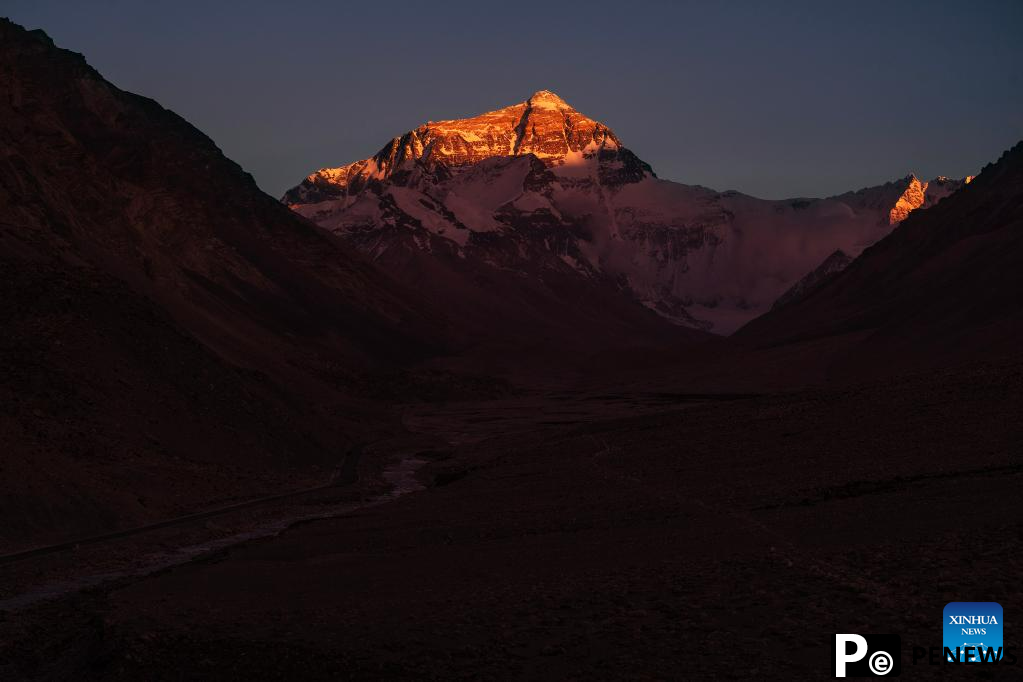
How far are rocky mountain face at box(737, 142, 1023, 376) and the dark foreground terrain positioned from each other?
48206 mm

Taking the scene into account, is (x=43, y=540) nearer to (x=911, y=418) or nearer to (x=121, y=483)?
(x=121, y=483)

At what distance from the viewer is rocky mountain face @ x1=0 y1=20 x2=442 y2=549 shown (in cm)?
4591

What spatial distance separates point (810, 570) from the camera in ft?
74.1

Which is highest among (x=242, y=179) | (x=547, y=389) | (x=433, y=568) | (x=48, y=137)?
(x=242, y=179)

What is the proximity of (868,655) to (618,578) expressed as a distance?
7.42m

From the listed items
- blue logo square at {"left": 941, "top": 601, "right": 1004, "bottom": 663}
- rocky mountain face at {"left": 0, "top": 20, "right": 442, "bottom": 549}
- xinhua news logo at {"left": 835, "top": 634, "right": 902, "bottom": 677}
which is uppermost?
rocky mountain face at {"left": 0, "top": 20, "right": 442, "bottom": 549}

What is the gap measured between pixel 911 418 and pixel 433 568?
23.3 metres

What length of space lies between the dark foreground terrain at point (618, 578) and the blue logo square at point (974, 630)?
0.31m

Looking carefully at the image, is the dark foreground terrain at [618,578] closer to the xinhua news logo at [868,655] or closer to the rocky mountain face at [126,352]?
the xinhua news logo at [868,655]

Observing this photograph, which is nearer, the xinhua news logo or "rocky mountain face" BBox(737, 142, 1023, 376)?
the xinhua news logo

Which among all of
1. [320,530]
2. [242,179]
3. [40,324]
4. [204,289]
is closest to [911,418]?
[320,530]

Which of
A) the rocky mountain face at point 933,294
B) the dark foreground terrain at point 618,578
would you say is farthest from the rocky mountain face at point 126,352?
the rocky mountain face at point 933,294

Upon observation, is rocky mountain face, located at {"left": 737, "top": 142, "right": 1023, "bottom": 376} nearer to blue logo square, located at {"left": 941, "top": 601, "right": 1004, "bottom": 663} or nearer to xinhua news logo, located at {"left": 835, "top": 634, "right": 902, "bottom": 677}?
blue logo square, located at {"left": 941, "top": 601, "right": 1004, "bottom": 663}

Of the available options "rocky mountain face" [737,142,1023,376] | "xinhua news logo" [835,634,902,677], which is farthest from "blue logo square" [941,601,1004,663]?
"rocky mountain face" [737,142,1023,376]
